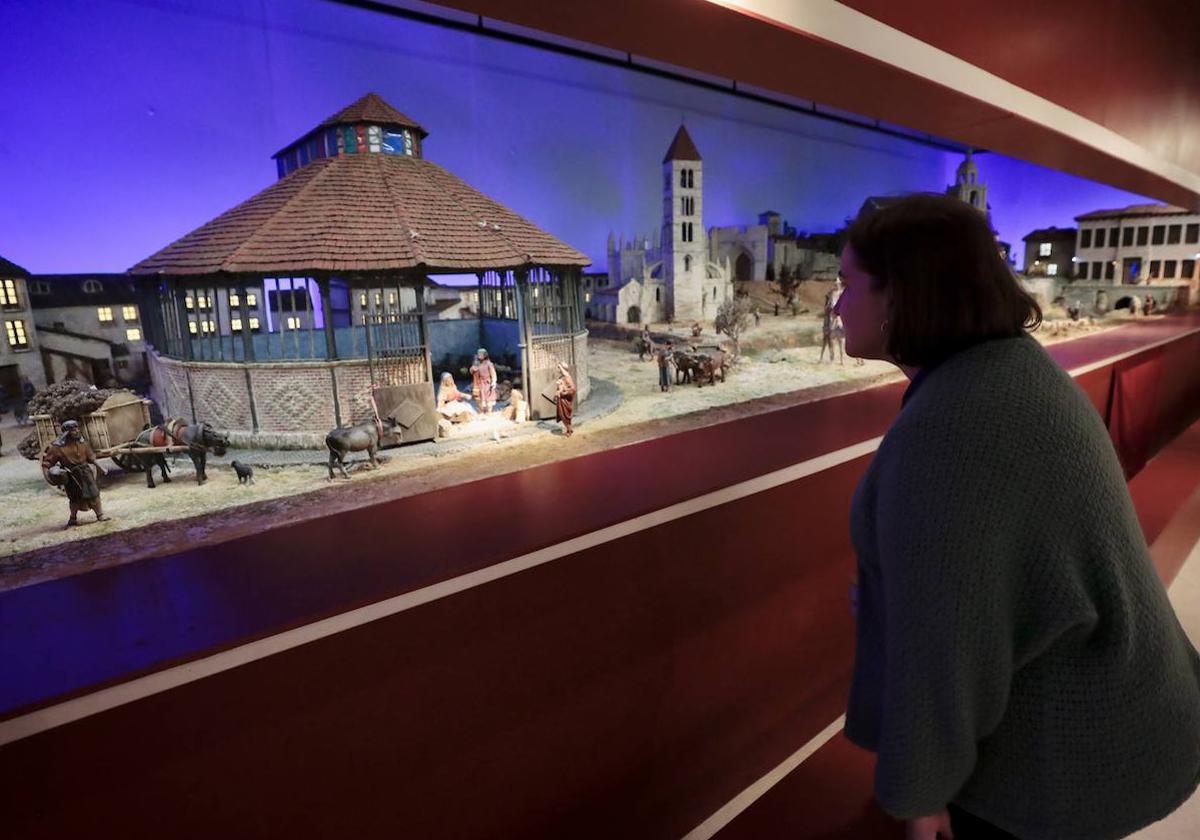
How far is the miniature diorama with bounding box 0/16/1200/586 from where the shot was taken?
6.35 feet

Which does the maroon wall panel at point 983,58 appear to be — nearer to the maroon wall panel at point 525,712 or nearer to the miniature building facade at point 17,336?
the miniature building facade at point 17,336

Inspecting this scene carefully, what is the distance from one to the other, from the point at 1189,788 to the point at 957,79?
10.4 ft

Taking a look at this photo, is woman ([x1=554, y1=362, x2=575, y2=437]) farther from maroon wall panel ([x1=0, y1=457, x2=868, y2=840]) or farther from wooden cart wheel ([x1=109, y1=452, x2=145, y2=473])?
wooden cart wheel ([x1=109, y1=452, x2=145, y2=473])

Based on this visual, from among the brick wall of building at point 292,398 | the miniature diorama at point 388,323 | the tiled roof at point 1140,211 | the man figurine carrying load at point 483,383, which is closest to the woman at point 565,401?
the miniature diorama at point 388,323

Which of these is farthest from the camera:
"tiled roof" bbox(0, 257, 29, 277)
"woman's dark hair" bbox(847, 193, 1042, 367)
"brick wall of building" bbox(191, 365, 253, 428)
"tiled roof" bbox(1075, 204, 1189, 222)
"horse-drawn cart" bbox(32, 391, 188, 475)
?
"tiled roof" bbox(1075, 204, 1189, 222)

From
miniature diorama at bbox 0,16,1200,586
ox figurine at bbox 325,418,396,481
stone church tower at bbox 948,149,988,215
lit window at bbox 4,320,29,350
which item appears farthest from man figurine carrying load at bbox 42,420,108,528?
stone church tower at bbox 948,149,988,215

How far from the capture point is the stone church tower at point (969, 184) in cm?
581

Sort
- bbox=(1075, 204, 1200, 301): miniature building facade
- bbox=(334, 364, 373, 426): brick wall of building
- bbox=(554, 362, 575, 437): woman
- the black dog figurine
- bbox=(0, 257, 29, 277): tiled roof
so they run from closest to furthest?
Answer: bbox=(0, 257, 29, 277): tiled roof, the black dog figurine, bbox=(334, 364, 373, 426): brick wall of building, bbox=(554, 362, 575, 437): woman, bbox=(1075, 204, 1200, 301): miniature building facade

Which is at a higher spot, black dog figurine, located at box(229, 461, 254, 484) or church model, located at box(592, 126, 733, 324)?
church model, located at box(592, 126, 733, 324)

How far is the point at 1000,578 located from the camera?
3.84 ft

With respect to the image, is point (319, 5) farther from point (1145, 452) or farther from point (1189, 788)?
point (1145, 452)

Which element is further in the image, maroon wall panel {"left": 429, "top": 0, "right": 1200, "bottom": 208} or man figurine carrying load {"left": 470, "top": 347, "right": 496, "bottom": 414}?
man figurine carrying load {"left": 470, "top": 347, "right": 496, "bottom": 414}

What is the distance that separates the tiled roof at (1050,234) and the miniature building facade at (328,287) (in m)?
6.47

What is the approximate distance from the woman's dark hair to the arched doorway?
258 cm
